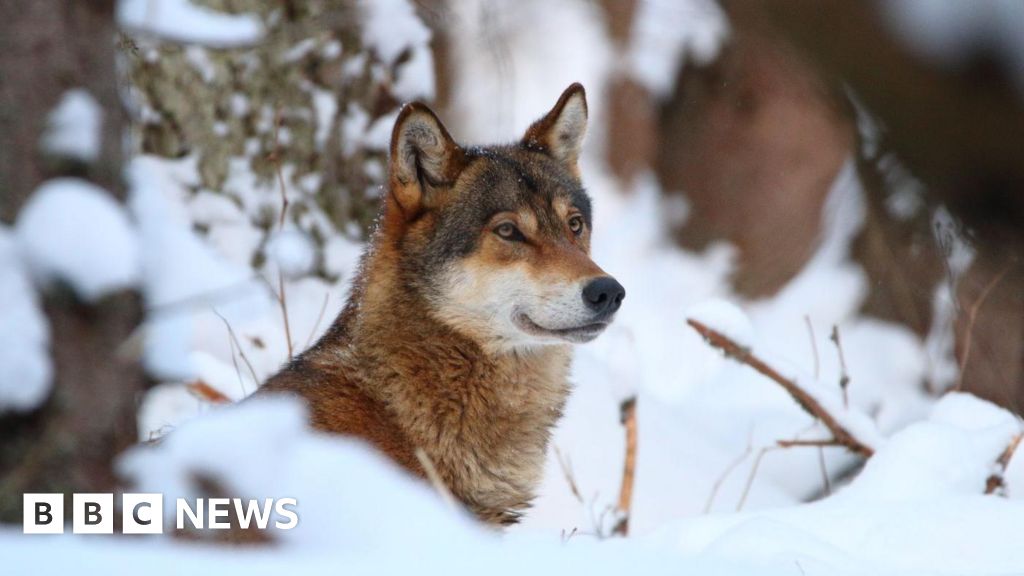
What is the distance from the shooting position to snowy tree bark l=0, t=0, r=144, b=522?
2047 mm

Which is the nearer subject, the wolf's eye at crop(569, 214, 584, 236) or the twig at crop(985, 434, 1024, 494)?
the twig at crop(985, 434, 1024, 494)

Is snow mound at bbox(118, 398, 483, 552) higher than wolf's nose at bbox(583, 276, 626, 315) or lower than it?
lower

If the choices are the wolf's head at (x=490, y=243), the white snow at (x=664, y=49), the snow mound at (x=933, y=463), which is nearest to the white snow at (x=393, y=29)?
the wolf's head at (x=490, y=243)

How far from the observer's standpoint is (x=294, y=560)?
6.14 feet

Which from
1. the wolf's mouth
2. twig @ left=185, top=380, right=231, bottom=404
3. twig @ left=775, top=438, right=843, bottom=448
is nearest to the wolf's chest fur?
the wolf's mouth

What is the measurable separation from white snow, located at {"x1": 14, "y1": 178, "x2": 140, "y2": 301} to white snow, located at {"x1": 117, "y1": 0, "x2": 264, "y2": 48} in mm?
440

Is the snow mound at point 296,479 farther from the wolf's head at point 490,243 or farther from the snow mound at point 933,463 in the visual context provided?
the snow mound at point 933,463

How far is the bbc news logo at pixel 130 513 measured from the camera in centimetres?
205

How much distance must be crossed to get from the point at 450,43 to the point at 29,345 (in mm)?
11029

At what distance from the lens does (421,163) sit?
14.1 feet

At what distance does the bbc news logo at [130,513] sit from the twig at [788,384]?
312cm

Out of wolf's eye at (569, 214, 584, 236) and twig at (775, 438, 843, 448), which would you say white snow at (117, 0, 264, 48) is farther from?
twig at (775, 438, 843, 448)

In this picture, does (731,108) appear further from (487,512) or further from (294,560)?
(294,560)

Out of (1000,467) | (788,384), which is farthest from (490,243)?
(1000,467)
